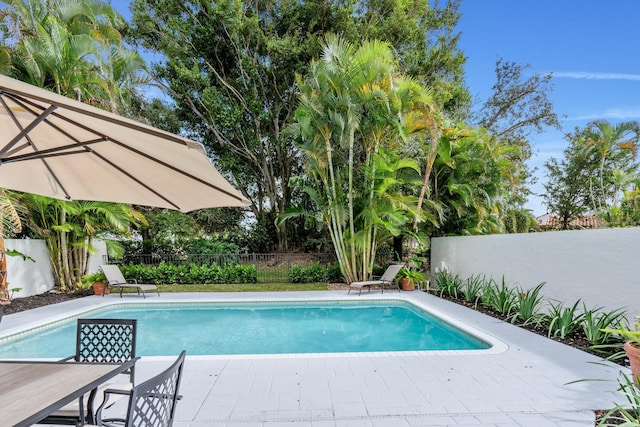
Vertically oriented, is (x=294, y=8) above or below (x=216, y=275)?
above

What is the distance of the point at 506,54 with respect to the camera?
1772 cm

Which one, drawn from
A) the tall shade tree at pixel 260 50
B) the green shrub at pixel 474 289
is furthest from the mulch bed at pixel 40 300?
the green shrub at pixel 474 289

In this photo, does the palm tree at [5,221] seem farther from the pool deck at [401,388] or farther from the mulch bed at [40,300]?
the pool deck at [401,388]

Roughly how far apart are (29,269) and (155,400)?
1049 cm

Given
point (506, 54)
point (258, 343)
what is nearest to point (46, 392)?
point (258, 343)

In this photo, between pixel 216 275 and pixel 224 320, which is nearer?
pixel 224 320

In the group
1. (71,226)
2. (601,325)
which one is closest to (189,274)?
(71,226)

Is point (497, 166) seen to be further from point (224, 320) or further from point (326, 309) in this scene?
point (224, 320)

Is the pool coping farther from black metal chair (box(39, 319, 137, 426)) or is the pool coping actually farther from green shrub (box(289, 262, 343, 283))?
green shrub (box(289, 262, 343, 283))

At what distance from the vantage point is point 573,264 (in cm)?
608

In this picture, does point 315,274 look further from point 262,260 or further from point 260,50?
point 260,50

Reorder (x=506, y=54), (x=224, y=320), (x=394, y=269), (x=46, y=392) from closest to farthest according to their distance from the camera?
1. (x=46, y=392)
2. (x=224, y=320)
3. (x=394, y=269)
4. (x=506, y=54)

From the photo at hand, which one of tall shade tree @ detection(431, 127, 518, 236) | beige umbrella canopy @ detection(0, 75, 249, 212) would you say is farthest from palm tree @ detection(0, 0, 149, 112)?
tall shade tree @ detection(431, 127, 518, 236)

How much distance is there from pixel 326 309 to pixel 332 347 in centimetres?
292
